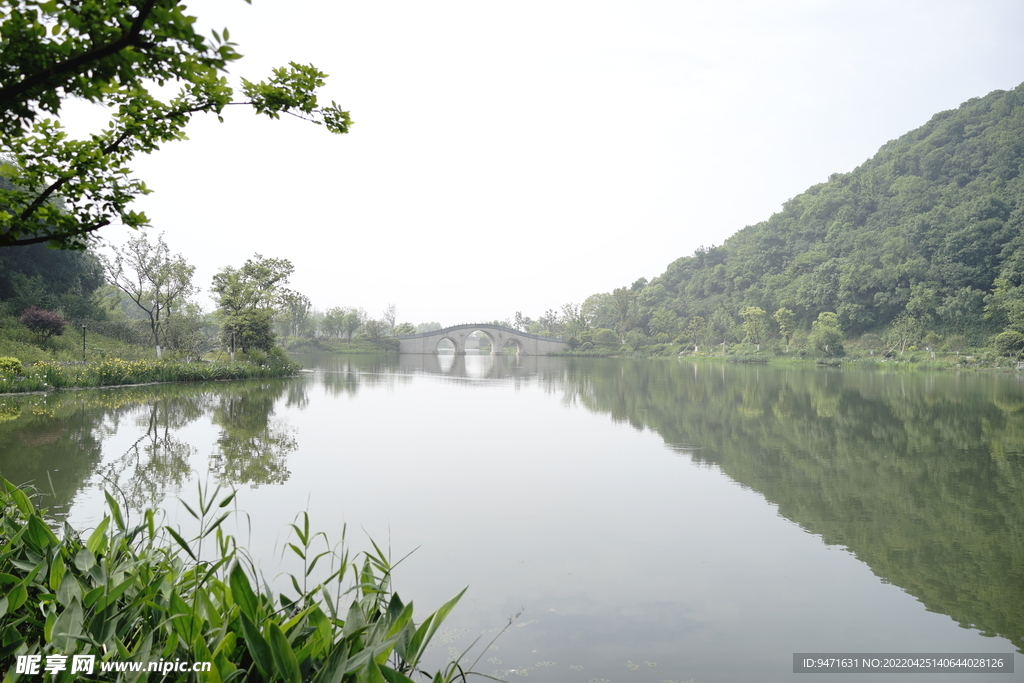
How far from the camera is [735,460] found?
325 inches

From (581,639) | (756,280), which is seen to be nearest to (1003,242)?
(756,280)

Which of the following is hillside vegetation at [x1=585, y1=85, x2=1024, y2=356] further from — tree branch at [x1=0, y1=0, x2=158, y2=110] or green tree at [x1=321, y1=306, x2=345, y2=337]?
tree branch at [x1=0, y1=0, x2=158, y2=110]

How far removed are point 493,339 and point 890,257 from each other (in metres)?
37.0

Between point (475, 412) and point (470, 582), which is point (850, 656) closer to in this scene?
point (470, 582)

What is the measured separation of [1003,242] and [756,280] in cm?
2503

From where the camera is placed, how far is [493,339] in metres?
66.4

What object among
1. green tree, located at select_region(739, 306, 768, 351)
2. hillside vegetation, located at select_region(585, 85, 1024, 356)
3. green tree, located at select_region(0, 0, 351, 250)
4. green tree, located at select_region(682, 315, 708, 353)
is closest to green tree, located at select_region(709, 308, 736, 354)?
hillside vegetation, located at select_region(585, 85, 1024, 356)

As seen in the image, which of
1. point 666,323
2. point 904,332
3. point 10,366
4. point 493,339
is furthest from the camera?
point 666,323

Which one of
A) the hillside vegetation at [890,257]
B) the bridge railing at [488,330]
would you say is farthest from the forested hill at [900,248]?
the bridge railing at [488,330]

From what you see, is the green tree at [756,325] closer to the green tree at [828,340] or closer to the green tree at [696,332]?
the green tree at [696,332]

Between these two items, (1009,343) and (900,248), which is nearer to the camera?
(1009,343)

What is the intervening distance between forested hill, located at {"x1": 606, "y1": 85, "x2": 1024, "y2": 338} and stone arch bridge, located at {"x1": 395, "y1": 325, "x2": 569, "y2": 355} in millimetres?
→ 10466

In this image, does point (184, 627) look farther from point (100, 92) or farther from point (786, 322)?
point (786, 322)

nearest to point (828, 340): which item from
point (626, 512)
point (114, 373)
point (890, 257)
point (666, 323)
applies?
point (890, 257)
